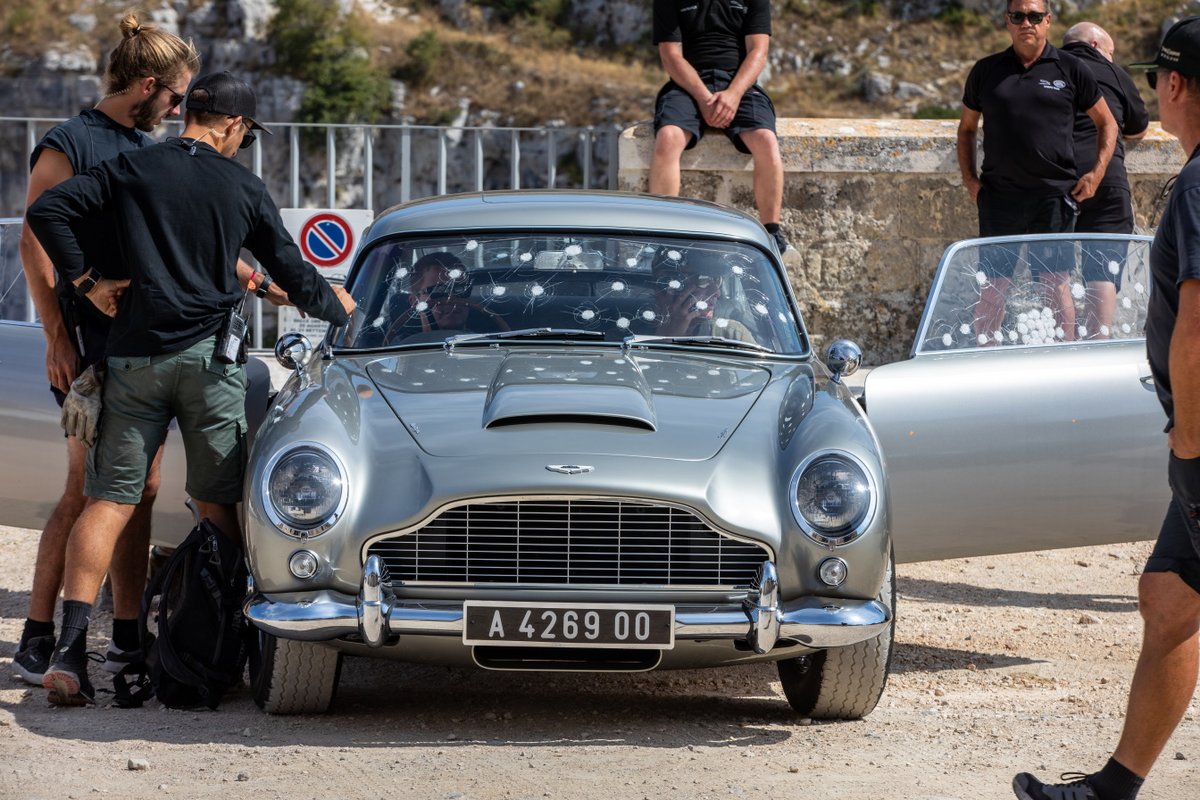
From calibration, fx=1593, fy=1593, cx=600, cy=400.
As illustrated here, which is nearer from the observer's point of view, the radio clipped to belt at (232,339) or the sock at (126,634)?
the radio clipped to belt at (232,339)

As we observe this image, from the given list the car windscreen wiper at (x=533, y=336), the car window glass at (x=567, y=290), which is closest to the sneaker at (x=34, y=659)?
the car window glass at (x=567, y=290)

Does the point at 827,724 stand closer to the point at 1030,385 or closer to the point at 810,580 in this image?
the point at 810,580

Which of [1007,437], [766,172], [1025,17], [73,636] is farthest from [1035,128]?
[73,636]

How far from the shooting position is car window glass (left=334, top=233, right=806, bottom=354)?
5516 mm

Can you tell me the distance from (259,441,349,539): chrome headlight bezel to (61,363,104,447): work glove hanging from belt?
2.55ft

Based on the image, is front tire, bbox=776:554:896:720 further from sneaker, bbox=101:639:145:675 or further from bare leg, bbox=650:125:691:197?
bare leg, bbox=650:125:691:197

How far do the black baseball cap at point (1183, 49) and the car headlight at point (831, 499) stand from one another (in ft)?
4.77

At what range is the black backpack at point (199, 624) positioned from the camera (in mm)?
4926

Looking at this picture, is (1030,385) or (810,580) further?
(1030,385)

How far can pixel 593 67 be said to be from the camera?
6731 cm

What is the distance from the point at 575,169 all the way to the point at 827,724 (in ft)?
164

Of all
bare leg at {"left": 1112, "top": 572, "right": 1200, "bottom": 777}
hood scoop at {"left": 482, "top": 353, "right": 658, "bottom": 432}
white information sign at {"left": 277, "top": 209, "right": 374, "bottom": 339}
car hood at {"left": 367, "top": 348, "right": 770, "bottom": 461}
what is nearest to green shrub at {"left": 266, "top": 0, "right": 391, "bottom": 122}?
white information sign at {"left": 277, "top": 209, "right": 374, "bottom": 339}

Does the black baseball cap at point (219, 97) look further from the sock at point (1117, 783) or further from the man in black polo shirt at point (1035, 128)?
the man in black polo shirt at point (1035, 128)

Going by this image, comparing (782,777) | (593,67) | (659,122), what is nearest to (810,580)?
(782,777)
